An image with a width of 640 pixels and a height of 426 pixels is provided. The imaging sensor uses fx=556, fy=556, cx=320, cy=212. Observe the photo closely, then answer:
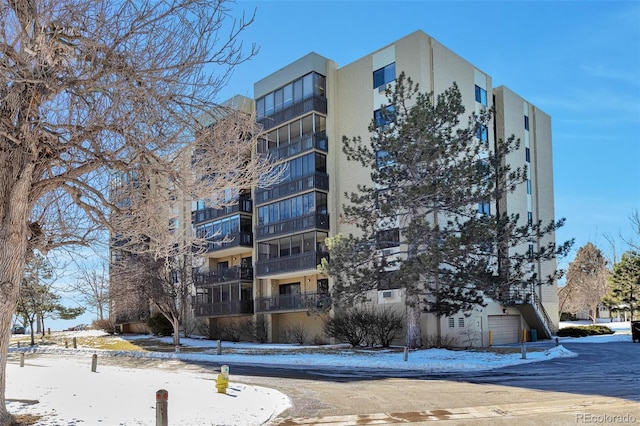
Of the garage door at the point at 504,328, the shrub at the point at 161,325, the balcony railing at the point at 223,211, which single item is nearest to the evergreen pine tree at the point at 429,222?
the garage door at the point at 504,328

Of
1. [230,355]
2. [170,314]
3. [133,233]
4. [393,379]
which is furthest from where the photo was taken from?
[170,314]

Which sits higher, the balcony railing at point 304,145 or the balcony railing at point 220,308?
the balcony railing at point 304,145

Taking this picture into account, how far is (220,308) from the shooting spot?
41875 millimetres

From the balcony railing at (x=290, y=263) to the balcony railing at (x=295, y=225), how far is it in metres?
1.76

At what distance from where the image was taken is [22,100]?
31.4 feet

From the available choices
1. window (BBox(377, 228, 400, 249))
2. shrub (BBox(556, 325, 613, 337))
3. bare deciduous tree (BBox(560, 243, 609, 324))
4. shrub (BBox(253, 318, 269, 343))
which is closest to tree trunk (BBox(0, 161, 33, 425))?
window (BBox(377, 228, 400, 249))

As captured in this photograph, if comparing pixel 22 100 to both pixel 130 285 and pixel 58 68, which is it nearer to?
pixel 58 68

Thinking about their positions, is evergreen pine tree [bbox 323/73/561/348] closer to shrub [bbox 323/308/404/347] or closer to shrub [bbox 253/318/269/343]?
shrub [bbox 323/308/404/347]

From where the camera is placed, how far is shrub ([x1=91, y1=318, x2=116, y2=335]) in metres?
54.7

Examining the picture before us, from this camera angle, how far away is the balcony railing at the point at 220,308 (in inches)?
1592

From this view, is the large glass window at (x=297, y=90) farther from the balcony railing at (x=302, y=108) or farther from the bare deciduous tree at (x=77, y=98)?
the bare deciduous tree at (x=77, y=98)

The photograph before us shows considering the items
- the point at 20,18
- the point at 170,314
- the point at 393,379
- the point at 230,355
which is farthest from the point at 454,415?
the point at 170,314

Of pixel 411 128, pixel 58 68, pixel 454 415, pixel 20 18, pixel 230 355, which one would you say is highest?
pixel 411 128

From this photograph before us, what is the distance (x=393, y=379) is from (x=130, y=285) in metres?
28.0
